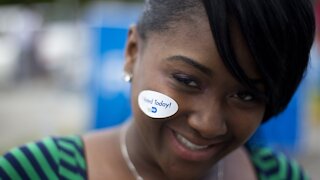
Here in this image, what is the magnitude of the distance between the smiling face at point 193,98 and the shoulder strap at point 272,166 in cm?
35

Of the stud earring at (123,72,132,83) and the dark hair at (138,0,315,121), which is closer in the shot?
the dark hair at (138,0,315,121)

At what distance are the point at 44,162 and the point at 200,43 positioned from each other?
1.98ft

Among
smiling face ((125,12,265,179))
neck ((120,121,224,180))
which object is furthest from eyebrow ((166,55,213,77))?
neck ((120,121,224,180))

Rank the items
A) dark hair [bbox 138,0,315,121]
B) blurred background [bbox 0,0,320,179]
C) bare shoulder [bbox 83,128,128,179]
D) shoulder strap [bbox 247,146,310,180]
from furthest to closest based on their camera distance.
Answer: blurred background [bbox 0,0,320,179], shoulder strap [bbox 247,146,310,180], bare shoulder [bbox 83,128,128,179], dark hair [bbox 138,0,315,121]

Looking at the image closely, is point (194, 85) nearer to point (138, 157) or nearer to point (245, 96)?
point (245, 96)

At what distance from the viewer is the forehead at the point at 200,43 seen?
1.75 metres

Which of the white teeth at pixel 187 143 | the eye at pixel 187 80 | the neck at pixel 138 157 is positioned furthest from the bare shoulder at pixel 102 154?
the eye at pixel 187 80

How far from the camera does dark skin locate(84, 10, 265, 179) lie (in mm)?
1782

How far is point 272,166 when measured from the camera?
7.44 feet

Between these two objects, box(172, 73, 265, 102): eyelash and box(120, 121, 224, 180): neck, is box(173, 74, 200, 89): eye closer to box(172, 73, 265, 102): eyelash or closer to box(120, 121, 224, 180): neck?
box(172, 73, 265, 102): eyelash

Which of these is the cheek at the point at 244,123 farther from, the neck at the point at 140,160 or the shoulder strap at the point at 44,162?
the shoulder strap at the point at 44,162

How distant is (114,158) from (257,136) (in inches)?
21.3

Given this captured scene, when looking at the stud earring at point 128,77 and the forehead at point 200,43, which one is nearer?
the forehead at point 200,43

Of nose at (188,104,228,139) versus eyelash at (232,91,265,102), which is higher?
eyelash at (232,91,265,102)
